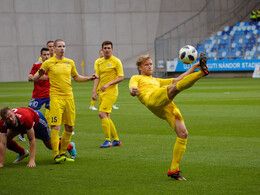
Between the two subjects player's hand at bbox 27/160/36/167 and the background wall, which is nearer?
player's hand at bbox 27/160/36/167

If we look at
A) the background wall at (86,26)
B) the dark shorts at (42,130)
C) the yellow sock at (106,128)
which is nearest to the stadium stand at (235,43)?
the background wall at (86,26)

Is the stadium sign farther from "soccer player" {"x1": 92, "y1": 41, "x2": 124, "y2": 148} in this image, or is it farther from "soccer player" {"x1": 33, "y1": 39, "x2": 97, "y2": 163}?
"soccer player" {"x1": 33, "y1": 39, "x2": 97, "y2": 163}

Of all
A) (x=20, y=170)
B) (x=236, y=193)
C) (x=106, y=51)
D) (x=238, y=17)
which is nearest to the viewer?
(x=236, y=193)

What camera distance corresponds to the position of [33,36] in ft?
140

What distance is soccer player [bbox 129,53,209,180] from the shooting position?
19.5 ft

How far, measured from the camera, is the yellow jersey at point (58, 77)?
8141 mm

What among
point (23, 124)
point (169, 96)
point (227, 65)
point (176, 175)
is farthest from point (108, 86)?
point (227, 65)

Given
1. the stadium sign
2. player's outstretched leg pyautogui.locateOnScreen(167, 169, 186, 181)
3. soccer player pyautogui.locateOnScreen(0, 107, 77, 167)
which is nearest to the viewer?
player's outstretched leg pyautogui.locateOnScreen(167, 169, 186, 181)

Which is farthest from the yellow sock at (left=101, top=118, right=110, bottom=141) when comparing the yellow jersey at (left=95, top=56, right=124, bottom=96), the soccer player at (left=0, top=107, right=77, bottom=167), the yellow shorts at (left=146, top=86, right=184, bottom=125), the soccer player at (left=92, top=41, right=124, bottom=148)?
the yellow shorts at (left=146, top=86, right=184, bottom=125)

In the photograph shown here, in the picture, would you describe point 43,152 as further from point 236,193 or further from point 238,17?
point 238,17

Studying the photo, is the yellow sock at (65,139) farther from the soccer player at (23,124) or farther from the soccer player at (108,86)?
the soccer player at (108,86)

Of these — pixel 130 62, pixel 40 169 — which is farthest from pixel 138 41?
pixel 40 169

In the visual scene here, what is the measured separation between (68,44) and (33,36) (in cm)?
343

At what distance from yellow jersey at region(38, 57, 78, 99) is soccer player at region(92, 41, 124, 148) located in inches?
54.5
